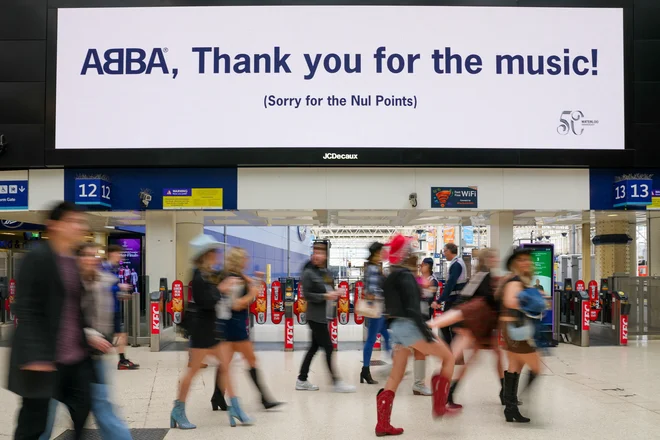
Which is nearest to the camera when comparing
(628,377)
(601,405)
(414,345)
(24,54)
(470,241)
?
(414,345)

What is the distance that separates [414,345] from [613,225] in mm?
14034

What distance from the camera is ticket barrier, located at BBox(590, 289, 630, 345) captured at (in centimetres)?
1165

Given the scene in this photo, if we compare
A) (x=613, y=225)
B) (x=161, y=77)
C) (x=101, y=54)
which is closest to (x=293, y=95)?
(x=161, y=77)

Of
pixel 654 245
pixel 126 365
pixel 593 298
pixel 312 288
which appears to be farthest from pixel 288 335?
pixel 654 245

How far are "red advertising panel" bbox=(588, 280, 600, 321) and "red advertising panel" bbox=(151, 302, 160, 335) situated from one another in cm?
849

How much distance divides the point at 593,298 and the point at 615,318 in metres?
Result: 0.85

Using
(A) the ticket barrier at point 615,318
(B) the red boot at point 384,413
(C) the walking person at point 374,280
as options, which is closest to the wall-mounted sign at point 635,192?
(A) the ticket barrier at point 615,318

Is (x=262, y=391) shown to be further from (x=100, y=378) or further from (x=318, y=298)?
(x=100, y=378)

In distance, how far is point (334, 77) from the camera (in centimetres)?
1106

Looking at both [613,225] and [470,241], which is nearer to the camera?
[613,225]

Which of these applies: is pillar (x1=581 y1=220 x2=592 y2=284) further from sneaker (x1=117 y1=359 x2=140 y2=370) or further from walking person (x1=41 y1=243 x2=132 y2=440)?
walking person (x1=41 y1=243 x2=132 y2=440)

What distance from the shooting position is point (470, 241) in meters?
25.9

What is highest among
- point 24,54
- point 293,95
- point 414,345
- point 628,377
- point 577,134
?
point 24,54

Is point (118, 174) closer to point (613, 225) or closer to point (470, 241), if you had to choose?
point (613, 225)
